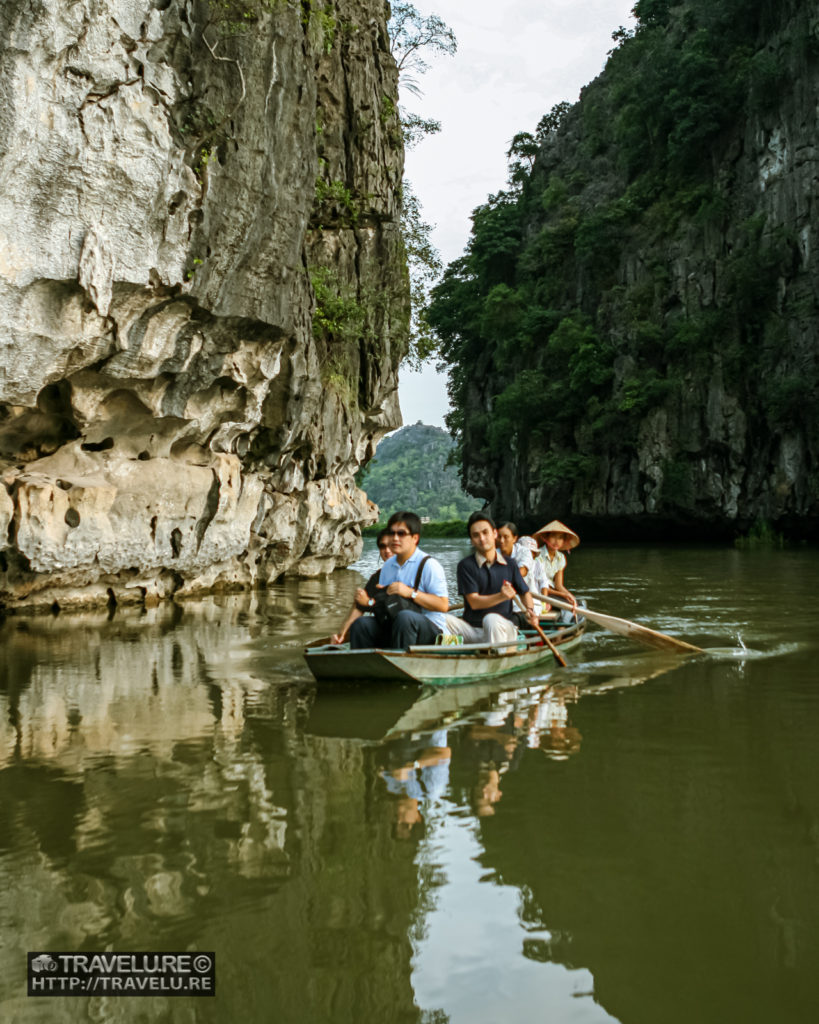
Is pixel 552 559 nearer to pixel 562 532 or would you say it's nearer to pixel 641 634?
pixel 562 532

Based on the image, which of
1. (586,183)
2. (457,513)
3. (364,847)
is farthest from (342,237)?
(457,513)

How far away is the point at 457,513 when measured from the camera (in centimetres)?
8888

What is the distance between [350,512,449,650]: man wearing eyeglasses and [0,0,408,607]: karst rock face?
4.94 m

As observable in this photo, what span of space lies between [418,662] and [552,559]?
389 cm

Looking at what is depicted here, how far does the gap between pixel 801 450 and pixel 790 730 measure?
2449cm

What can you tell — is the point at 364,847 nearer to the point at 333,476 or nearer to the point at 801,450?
the point at 333,476

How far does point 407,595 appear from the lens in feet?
21.3

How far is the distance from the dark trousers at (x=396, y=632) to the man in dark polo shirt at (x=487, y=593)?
1.31 feet

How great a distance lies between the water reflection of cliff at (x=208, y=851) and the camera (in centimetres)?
250

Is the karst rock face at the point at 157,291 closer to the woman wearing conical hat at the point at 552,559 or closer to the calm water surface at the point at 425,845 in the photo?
the calm water surface at the point at 425,845

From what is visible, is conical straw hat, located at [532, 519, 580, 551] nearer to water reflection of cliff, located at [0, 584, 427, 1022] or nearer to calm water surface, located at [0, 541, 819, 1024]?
calm water surface, located at [0, 541, 819, 1024]

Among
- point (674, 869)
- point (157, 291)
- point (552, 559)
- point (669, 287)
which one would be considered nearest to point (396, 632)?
point (552, 559)

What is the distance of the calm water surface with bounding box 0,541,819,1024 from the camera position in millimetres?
2467

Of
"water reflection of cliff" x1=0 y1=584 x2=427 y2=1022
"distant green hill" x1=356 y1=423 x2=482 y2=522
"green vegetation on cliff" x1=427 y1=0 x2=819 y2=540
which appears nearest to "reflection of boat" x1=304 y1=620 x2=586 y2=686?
"water reflection of cliff" x1=0 y1=584 x2=427 y2=1022
